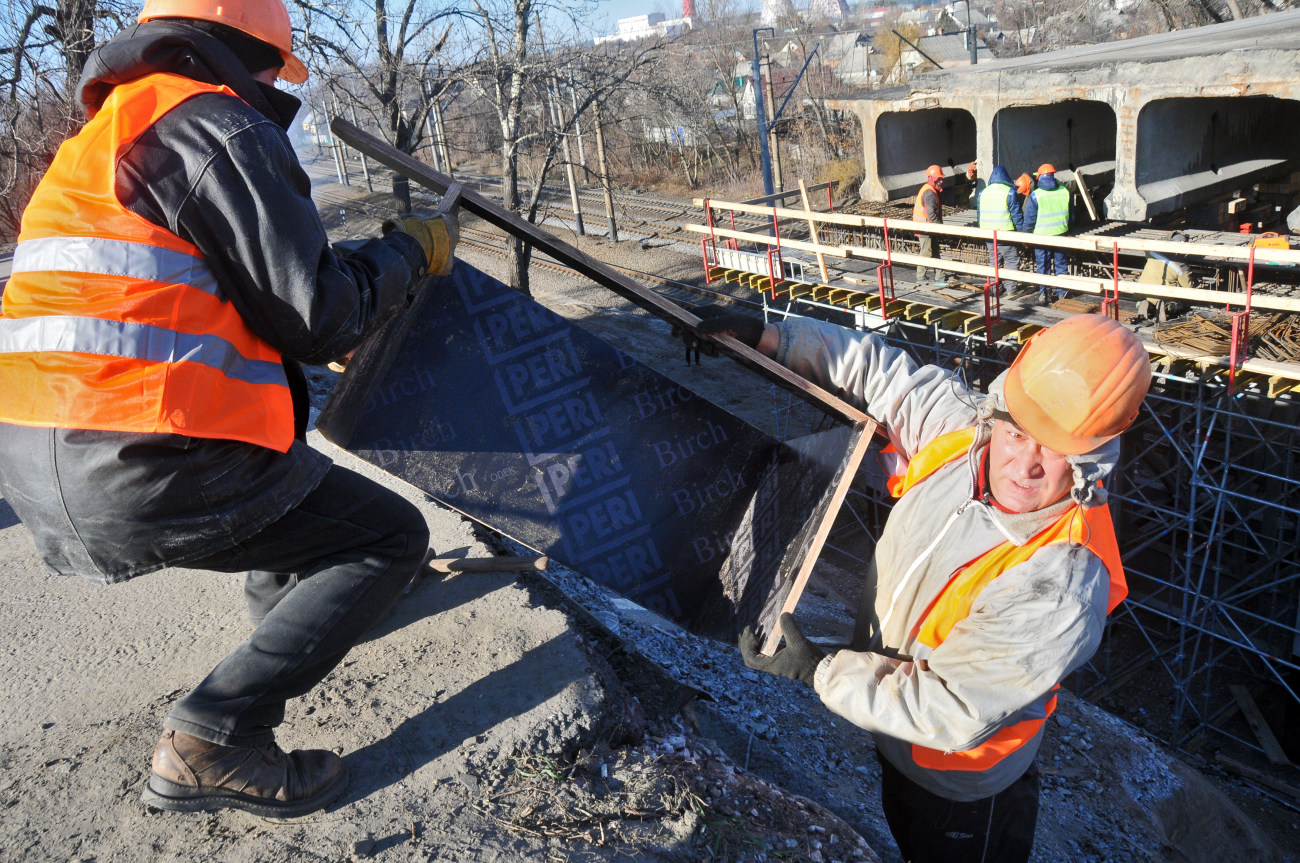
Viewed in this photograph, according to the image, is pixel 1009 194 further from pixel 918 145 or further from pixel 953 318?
pixel 918 145

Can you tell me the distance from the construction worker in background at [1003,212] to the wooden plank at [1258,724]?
195 inches

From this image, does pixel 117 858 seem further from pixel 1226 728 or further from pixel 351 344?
pixel 1226 728

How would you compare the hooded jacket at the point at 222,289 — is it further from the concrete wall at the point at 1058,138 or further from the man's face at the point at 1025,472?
the concrete wall at the point at 1058,138

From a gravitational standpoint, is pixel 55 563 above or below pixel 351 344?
below

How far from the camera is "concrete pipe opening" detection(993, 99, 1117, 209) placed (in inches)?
447

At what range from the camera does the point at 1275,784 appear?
23.7ft

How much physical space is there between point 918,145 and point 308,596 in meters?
13.6

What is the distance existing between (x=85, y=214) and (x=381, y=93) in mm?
12490

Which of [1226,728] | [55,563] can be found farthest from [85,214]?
[1226,728]

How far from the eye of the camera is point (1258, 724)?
7.87m

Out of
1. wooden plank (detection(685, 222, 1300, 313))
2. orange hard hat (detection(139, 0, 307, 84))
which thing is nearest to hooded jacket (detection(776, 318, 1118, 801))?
orange hard hat (detection(139, 0, 307, 84))

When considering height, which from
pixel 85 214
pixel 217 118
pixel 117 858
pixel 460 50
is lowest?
pixel 117 858

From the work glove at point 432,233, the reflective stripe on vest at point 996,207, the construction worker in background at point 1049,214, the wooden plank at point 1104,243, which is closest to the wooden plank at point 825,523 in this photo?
the work glove at point 432,233

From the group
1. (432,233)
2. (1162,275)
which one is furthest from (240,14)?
(1162,275)
